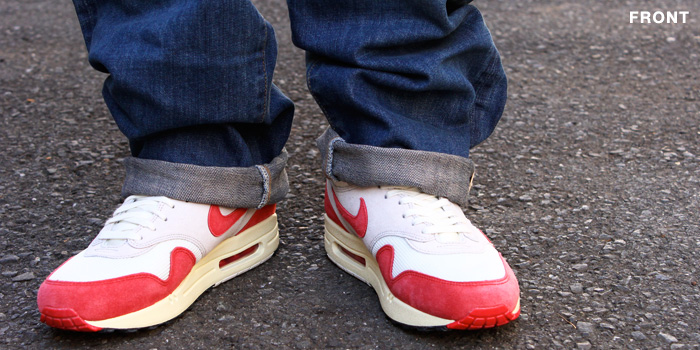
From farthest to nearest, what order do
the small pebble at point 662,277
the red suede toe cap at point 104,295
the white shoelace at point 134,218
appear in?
the small pebble at point 662,277 < the white shoelace at point 134,218 < the red suede toe cap at point 104,295

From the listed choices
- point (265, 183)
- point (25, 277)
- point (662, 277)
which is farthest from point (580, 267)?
point (25, 277)

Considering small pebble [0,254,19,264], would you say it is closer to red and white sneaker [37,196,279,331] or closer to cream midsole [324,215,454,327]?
red and white sneaker [37,196,279,331]

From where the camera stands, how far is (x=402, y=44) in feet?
4.20

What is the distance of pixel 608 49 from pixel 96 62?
2.29 metres

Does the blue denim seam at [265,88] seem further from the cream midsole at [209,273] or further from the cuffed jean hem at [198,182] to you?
Result: the cream midsole at [209,273]

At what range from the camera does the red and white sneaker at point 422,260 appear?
1.15 metres

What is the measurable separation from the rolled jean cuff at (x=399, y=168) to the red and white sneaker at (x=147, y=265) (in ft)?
0.74

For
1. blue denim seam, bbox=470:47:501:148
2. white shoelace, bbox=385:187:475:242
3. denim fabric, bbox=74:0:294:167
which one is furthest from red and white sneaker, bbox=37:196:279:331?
blue denim seam, bbox=470:47:501:148

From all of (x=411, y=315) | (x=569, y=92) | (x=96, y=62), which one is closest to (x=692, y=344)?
(x=411, y=315)

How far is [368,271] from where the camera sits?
1.36m

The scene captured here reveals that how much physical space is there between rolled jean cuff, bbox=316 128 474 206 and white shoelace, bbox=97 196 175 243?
0.33 meters

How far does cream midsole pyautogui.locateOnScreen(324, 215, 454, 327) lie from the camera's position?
1178mm

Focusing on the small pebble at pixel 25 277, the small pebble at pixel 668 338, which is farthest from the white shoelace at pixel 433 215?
the small pebble at pixel 25 277

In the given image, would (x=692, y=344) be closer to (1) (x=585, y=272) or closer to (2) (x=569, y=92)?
(1) (x=585, y=272)
